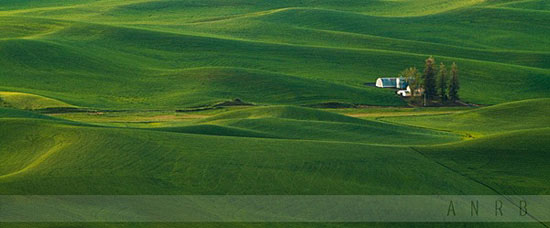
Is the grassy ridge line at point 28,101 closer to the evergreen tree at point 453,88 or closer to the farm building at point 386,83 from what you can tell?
the farm building at point 386,83

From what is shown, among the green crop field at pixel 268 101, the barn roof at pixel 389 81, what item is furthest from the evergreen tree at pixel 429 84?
the barn roof at pixel 389 81

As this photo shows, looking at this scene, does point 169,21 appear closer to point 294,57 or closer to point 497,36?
point 294,57

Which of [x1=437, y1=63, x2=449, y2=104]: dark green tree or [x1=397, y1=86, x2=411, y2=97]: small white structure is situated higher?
[x1=437, y1=63, x2=449, y2=104]: dark green tree

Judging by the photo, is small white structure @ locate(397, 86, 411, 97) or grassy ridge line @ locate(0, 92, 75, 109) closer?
grassy ridge line @ locate(0, 92, 75, 109)

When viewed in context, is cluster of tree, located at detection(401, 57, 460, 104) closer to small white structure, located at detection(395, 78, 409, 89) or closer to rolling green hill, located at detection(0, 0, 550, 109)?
rolling green hill, located at detection(0, 0, 550, 109)

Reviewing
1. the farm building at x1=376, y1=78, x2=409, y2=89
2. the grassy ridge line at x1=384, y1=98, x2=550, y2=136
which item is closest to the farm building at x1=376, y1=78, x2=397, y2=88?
the farm building at x1=376, y1=78, x2=409, y2=89

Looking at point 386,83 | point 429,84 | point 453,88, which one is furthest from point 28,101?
point 453,88

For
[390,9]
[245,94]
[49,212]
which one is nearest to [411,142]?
[49,212]
